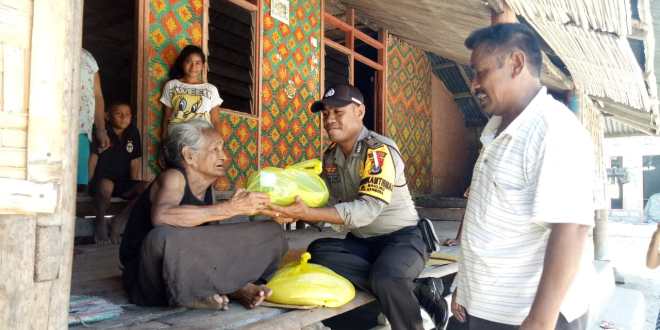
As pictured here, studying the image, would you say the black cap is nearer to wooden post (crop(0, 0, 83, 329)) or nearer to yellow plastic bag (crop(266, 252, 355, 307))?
yellow plastic bag (crop(266, 252, 355, 307))

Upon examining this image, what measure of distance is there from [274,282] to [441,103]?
818 centimetres

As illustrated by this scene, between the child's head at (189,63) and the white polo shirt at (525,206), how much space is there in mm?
3563

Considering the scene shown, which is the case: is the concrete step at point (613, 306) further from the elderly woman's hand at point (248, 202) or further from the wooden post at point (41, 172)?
the wooden post at point (41, 172)

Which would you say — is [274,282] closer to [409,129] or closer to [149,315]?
[149,315]

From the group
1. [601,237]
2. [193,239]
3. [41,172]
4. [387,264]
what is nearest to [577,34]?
[387,264]

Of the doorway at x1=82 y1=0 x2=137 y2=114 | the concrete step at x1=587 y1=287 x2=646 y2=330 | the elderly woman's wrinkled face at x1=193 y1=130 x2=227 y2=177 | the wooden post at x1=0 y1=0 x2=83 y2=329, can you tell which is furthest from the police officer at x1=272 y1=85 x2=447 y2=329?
the doorway at x1=82 y1=0 x2=137 y2=114

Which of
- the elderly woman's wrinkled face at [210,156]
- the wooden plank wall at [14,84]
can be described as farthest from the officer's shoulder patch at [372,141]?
the wooden plank wall at [14,84]

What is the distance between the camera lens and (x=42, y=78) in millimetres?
1216


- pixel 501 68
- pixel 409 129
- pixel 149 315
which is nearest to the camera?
pixel 501 68

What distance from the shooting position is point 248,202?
2379mm

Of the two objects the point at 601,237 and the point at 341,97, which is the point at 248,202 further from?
the point at 601,237

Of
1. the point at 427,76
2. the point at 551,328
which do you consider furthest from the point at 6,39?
the point at 427,76

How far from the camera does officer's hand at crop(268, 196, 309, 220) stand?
2.49 meters

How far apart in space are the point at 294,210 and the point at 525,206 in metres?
1.31
